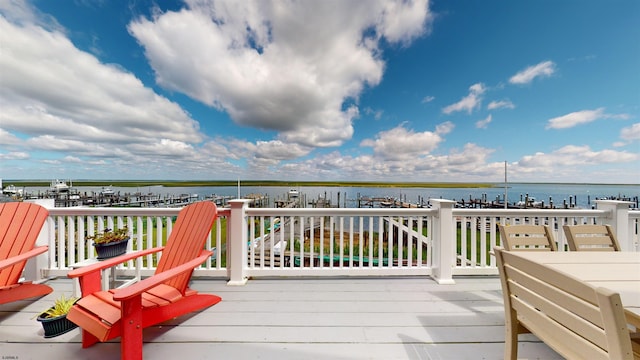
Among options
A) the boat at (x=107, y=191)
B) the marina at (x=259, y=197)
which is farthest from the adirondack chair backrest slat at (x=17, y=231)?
the boat at (x=107, y=191)

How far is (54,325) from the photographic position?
1.71 metres

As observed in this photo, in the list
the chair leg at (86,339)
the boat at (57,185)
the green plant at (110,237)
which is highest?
the boat at (57,185)

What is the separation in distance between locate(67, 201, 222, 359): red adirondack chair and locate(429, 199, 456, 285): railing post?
8.58ft

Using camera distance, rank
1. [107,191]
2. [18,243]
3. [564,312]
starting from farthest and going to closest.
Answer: [107,191] → [18,243] → [564,312]

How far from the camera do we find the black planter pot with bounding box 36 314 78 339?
5.55ft

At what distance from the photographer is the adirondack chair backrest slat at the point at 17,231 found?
221 cm

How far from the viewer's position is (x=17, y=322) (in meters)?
1.92

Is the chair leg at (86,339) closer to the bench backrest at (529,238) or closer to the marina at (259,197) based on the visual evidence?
the marina at (259,197)

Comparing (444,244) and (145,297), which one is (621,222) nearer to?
(444,244)

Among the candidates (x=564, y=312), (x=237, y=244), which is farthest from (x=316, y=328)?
(x=564, y=312)

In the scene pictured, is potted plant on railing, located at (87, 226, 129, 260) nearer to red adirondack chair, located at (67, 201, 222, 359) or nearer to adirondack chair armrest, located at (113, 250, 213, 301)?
red adirondack chair, located at (67, 201, 222, 359)

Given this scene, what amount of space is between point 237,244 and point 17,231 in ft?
7.20

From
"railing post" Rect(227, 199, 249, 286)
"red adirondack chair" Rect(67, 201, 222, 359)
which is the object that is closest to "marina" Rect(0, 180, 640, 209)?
"railing post" Rect(227, 199, 249, 286)

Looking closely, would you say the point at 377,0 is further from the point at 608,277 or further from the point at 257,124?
the point at 257,124
